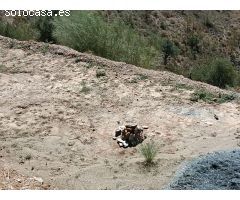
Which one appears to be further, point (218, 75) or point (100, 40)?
point (218, 75)

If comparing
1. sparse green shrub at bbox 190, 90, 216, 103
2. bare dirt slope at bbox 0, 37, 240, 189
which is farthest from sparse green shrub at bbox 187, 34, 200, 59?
sparse green shrub at bbox 190, 90, 216, 103

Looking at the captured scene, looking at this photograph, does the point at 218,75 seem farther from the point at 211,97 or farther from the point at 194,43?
the point at 211,97

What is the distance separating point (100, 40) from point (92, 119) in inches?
168

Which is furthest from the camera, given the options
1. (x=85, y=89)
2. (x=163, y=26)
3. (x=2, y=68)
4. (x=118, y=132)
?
(x=163, y=26)

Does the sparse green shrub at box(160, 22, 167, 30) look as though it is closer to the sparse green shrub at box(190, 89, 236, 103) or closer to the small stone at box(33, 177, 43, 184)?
the sparse green shrub at box(190, 89, 236, 103)

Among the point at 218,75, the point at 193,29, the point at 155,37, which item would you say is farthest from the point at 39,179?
the point at 193,29

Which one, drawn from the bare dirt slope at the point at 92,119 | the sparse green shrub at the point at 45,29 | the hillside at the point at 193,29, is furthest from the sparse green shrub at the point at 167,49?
the bare dirt slope at the point at 92,119

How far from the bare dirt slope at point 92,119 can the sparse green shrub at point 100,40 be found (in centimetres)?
130

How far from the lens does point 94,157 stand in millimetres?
9148

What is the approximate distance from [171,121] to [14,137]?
9.54 ft

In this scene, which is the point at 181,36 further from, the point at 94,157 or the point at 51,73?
the point at 94,157

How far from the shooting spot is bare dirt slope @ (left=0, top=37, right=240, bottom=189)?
28.3 feet

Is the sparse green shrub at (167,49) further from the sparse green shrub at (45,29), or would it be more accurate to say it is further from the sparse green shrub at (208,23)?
the sparse green shrub at (45,29)

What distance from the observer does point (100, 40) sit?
14180 millimetres
